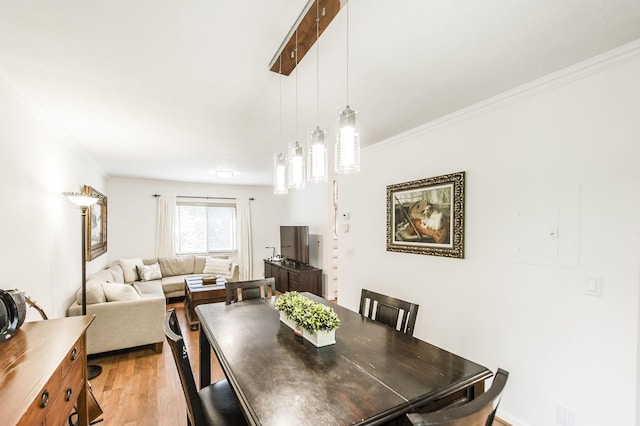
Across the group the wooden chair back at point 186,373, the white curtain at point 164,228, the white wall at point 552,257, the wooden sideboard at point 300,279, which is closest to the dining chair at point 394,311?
the white wall at point 552,257

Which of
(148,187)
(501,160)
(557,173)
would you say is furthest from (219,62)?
(148,187)

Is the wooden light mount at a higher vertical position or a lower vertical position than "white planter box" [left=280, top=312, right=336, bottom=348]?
higher

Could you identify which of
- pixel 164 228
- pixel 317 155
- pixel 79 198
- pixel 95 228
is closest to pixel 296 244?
pixel 164 228

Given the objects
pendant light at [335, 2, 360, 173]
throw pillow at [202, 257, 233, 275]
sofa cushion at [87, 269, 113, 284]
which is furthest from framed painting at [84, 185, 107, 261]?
pendant light at [335, 2, 360, 173]

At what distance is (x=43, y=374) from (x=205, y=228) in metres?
5.86

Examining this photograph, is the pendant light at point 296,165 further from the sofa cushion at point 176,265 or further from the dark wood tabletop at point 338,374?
the sofa cushion at point 176,265

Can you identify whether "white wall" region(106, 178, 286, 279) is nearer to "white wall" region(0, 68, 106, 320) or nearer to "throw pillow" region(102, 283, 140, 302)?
"white wall" region(0, 68, 106, 320)

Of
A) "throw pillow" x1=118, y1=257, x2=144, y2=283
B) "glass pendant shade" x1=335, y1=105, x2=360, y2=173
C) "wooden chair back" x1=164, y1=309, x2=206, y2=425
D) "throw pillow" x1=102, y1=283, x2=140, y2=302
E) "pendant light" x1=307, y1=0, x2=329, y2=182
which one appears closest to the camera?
"wooden chair back" x1=164, y1=309, x2=206, y2=425

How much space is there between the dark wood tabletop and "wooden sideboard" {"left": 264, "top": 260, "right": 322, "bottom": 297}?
3.41 m

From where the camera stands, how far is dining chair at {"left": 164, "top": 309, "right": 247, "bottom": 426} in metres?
1.21

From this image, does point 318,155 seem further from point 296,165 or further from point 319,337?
point 319,337

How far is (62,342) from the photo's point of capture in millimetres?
1572

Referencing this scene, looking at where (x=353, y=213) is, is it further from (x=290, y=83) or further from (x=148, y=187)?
(x=148, y=187)

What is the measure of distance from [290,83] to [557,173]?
185 centimetres
